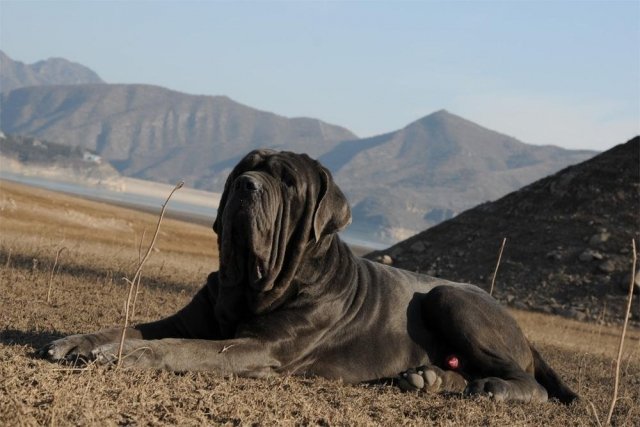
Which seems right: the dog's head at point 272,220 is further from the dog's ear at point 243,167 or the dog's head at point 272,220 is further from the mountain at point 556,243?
the mountain at point 556,243

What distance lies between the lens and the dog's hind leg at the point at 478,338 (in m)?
6.82

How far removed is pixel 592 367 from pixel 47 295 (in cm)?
650

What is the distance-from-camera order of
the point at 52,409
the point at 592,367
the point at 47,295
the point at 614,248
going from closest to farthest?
the point at 52,409 → the point at 47,295 → the point at 592,367 → the point at 614,248

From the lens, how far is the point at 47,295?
9406 millimetres

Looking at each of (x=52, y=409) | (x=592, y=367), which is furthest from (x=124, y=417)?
(x=592, y=367)

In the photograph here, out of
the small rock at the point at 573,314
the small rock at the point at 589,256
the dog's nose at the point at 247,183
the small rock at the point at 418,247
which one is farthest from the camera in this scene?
the small rock at the point at 418,247

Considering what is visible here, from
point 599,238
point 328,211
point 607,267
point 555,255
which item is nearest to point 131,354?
point 328,211

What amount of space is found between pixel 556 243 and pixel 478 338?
20021mm

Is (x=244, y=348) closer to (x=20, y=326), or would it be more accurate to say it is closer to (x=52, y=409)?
(x=52, y=409)

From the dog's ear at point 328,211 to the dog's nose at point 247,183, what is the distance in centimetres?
64

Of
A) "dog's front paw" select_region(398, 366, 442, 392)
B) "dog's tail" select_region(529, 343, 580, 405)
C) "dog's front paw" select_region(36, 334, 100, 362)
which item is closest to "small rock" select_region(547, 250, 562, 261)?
"dog's tail" select_region(529, 343, 580, 405)

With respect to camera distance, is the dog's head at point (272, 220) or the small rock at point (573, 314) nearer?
the dog's head at point (272, 220)

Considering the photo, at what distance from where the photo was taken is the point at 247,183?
580 centimetres

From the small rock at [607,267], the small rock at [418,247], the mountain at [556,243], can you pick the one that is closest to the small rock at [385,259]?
the mountain at [556,243]
